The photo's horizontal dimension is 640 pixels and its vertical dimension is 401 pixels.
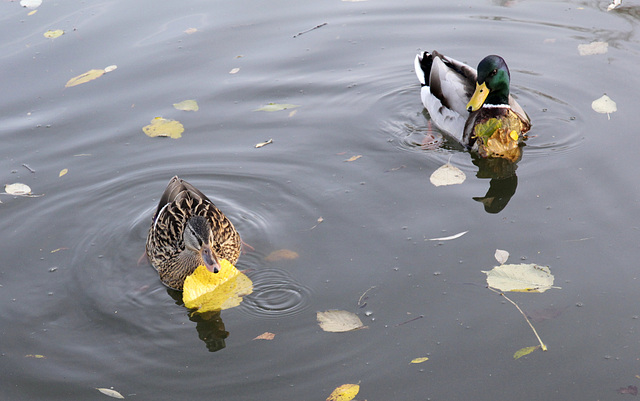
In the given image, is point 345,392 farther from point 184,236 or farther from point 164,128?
point 164,128

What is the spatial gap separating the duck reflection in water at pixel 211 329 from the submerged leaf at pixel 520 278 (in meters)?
1.88

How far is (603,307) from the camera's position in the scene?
4527 millimetres

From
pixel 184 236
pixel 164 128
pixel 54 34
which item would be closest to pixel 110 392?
pixel 184 236

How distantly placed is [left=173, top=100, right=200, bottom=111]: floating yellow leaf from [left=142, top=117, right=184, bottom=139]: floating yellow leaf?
0.30 meters

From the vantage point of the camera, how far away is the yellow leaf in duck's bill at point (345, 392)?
4.05 metres

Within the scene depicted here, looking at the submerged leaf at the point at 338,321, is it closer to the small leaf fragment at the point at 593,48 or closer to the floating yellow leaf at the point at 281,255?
the floating yellow leaf at the point at 281,255

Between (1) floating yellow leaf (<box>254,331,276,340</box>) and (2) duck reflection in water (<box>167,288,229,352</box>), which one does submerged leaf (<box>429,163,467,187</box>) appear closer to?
(1) floating yellow leaf (<box>254,331,276,340</box>)

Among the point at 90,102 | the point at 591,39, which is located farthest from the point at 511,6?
the point at 90,102

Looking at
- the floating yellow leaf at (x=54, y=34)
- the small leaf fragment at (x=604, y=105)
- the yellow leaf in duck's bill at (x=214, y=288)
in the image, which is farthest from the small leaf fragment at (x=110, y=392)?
the floating yellow leaf at (x=54, y=34)

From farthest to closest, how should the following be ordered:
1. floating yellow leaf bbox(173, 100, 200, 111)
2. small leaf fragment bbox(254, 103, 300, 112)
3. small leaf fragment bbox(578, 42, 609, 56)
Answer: small leaf fragment bbox(578, 42, 609, 56)
floating yellow leaf bbox(173, 100, 200, 111)
small leaf fragment bbox(254, 103, 300, 112)

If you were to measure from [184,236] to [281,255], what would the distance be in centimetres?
76

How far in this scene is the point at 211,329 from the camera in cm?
476

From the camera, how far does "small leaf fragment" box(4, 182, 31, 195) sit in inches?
250

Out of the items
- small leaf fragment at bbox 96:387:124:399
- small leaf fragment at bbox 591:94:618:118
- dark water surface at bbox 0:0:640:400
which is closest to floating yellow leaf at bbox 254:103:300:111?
dark water surface at bbox 0:0:640:400
